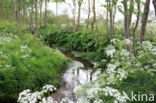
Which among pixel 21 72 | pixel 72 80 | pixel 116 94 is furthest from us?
pixel 72 80

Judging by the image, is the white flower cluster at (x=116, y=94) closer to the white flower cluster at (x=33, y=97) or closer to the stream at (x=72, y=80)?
the white flower cluster at (x=33, y=97)

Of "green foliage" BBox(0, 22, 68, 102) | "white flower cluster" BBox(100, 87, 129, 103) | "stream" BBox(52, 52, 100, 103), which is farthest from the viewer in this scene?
"stream" BBox(52, 52, 100, 103)

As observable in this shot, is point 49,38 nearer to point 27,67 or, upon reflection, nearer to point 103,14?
point 103,14

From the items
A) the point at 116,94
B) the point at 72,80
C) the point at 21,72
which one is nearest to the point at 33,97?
the point at 116,94

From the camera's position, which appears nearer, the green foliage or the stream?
the green foliage

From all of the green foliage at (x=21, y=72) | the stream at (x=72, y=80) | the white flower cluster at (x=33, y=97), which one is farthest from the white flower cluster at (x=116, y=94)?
the green foliage at (x=21, y=72)

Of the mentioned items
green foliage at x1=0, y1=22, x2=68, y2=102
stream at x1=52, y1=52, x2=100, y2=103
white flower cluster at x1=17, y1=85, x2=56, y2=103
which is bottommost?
stream at x1=52, y1=52, x2=100, y2=103

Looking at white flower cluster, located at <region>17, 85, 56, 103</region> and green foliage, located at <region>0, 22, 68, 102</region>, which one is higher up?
white flower cluster, located at <region>17, 85, 56, 103</region>

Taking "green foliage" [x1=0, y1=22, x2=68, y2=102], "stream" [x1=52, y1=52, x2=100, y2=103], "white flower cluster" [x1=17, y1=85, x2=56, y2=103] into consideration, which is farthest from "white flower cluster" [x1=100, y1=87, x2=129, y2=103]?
"green foliage" [x1=0, y1=22, x2=68, y2=102]

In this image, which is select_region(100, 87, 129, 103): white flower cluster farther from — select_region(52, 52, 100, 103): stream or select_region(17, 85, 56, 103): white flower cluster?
select_region(52, 52, 100, 103): stream

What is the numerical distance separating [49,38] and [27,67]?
489 inches

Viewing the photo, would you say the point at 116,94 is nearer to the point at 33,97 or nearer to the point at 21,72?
the point at 33,97

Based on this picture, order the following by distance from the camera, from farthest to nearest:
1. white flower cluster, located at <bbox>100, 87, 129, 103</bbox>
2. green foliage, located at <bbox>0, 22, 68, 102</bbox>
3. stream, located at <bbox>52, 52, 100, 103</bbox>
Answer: stream, located at <bbox>52, 52, 100, 103</bbox>, green foliage, located at <bbox>0, 22, 68, 102</bbox>, white flower cluster, located at <bbox>100, 87, 129, 103</bbox>

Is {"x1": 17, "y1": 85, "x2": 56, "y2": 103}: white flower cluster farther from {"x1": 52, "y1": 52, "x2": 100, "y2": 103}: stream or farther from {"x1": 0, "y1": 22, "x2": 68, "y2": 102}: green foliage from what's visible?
{"x1": 0, "y1": 22, "x2": 68, "y2": 102}: green foliage
